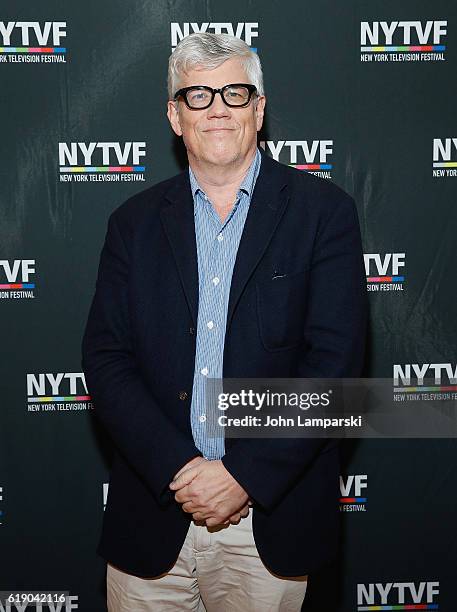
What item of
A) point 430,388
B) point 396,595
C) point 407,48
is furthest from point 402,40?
point 396,595

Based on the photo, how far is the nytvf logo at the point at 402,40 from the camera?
A: 2.45 meters

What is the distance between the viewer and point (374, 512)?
2.65m

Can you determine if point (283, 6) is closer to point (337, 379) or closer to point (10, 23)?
point (10, 23)

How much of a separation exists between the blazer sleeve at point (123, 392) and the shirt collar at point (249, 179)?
9.4 inches

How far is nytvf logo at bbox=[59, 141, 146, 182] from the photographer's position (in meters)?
2.46

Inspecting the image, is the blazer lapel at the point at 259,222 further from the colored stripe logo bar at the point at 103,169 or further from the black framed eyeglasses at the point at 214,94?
the colored stripe logo bar at the point at 103,169

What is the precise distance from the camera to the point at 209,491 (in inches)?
65.6

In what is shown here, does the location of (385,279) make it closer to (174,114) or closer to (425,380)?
(425,380)

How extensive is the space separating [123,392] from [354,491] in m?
1.23

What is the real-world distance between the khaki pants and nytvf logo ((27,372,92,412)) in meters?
0.79

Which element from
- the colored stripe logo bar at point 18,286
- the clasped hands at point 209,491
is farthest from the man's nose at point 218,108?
the colored stripe logo bar at point 18,286

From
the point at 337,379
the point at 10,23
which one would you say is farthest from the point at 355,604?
the point at 10,23

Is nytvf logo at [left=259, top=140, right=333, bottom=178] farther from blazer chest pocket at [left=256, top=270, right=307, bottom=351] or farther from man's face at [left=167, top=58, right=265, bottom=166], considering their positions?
blazer chest pocket at [left=256, top=270, right=307, bottom=351]

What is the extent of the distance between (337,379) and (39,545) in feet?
4.90
